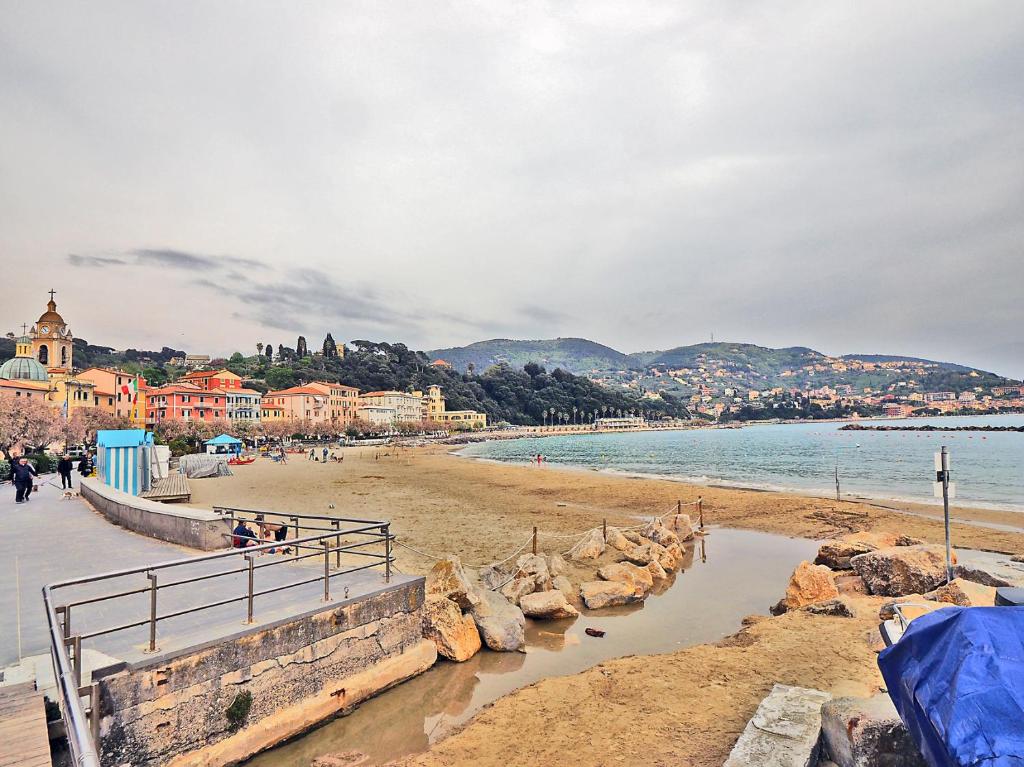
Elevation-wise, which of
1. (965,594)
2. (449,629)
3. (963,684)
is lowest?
(449,629)

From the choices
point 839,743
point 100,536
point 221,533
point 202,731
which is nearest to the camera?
point 839,743

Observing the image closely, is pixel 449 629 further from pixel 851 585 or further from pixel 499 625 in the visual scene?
pixel 851 585

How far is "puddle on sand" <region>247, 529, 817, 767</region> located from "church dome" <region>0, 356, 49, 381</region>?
76.0 m

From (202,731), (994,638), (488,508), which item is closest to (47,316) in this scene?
(488,508)

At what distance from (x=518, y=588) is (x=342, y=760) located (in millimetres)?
4812

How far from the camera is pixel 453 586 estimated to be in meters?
7.95

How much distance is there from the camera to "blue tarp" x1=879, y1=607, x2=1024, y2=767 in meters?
2.15

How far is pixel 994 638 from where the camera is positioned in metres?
2.47

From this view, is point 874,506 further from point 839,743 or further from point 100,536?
point 100,536

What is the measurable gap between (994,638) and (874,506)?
2421 centimetres

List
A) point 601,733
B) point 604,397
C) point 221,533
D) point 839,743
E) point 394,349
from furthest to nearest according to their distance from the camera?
point 604,397, point 394,349, point 221,533, point 601,733, point 839,743

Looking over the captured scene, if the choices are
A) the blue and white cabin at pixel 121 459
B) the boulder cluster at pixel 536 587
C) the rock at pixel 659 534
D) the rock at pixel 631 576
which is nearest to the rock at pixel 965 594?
the rock at pixel 631 576

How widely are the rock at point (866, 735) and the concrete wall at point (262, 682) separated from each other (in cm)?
465

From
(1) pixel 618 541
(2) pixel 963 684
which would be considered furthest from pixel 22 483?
(2) pixel 963 684
